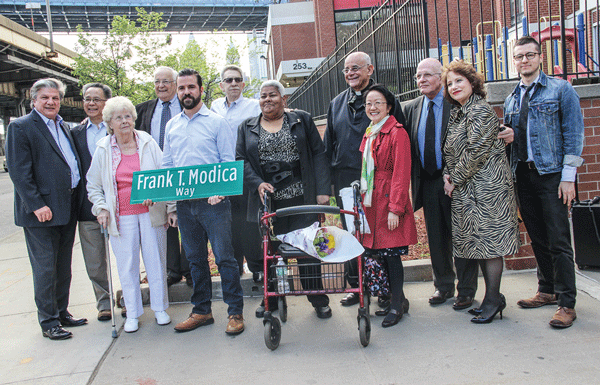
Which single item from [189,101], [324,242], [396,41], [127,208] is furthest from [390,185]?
[396,41]

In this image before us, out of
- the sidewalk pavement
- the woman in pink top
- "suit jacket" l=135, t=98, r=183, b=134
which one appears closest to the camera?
the sidewalk pavement

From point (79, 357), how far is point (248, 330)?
136 centimetres

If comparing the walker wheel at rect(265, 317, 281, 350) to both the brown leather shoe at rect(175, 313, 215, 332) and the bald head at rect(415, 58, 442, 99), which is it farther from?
the bald head at rect(415, 58, 442, 99)

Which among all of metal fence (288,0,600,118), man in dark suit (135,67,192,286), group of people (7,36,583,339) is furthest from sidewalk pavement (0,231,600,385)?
metal fence (288,0,600,118)

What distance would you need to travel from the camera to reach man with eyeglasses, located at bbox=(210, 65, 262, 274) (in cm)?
521

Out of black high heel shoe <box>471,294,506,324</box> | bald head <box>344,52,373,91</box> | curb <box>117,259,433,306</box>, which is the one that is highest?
bald head <box>344,52,373,91</box>

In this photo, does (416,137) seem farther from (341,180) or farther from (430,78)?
(341,180)

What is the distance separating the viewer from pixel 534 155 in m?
3.93

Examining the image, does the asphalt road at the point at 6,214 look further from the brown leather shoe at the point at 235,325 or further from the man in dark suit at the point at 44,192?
the brown leather shoe at the point at 235,325

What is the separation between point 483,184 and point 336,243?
4.17ft

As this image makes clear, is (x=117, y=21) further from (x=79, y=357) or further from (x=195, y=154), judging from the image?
(x=79, y=357)

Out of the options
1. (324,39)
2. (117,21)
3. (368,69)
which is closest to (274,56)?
(324,39)

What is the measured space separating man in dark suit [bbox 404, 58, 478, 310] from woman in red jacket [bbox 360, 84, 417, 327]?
1.43 ft

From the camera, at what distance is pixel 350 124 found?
458cm
